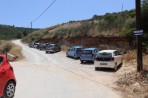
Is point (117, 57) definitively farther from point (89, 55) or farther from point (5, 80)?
point (5, 80)

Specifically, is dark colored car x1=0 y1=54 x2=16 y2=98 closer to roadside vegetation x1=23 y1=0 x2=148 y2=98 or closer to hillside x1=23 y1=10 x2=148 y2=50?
roadside vegetation x1=23 y1=0 x2=148 y2=98

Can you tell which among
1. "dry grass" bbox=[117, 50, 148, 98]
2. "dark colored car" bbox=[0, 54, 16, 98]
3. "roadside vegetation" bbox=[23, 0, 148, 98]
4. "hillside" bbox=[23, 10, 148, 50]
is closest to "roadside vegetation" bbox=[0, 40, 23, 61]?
"roadside vegetation" bbox=[23, 0, 148, 98]

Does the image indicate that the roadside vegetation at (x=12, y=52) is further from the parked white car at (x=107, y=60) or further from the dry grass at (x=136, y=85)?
the dry grass at (x=136, y=85)

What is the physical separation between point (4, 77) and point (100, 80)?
8.76m

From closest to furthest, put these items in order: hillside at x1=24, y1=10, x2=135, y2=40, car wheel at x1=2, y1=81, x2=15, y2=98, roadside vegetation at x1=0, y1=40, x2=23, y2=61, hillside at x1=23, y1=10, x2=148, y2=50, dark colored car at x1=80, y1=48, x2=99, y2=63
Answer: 1. car wheel at x1=2, y1=81, x2=15, y2=98
2. dark colored car at x1=80, y1=48, x2=99, y2=63
3. hillside at x1=23, y1=10, x2=148, y2=50
4. hillside at x1=24, y1=10, x2=135, y2=40
5. roadside vegetation at x1=0, y1=40, x2=23, y2=61

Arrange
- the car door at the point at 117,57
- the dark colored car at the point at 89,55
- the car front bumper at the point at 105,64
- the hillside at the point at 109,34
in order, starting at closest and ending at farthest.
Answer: the car front bumper at the point at 105,64, the car door at the point at 117,57, the dark colored car at the point at 89,55, the hillside at the point at 109,34

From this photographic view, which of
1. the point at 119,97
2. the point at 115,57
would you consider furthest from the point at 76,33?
the point at 119,97

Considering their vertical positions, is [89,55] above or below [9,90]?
above

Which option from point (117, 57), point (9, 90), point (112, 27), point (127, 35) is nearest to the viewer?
point (9, 90)

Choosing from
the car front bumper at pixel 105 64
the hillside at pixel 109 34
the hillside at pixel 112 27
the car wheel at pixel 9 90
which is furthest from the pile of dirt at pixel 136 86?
the hillside at pixel 112 27

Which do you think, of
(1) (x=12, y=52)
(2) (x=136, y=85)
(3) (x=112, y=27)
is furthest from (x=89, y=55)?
(1) (x=12, y=52)

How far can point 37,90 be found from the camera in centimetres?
1444

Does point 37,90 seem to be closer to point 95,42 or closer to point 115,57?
point 115,57

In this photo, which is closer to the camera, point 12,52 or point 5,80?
point 5,80
